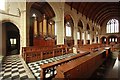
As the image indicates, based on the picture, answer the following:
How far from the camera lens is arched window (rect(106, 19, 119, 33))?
28.3 metres

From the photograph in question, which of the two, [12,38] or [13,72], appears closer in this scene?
[13,72]

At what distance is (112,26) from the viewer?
29.2m

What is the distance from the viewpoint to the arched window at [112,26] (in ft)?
92.8

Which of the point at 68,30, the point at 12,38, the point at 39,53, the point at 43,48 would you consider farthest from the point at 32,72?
the point at 68,30

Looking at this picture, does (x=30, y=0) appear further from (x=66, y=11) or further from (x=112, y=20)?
(x=112, y=20)

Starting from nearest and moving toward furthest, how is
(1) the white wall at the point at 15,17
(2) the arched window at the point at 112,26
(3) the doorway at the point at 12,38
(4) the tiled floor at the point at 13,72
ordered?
(4) the tiled floor at the point at 13,72 < (1) the white wall at the point at 15,17 < (3) the doorway at the point at 12,38 < (2) the arched window at the point at 112,26

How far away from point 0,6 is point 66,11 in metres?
7.14

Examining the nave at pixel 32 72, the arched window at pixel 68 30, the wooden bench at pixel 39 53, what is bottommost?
the nave at pixel 32 72

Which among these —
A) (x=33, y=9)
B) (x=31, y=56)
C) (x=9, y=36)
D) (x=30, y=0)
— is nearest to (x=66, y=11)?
(x=33, y=9)

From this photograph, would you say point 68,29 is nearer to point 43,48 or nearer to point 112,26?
point 43,48

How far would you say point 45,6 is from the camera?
14328 mm

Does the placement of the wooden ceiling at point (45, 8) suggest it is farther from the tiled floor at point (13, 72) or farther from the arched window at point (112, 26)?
the arched window at point (112, 26)

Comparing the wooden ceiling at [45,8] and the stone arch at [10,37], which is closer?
the stone arch at [10,37]

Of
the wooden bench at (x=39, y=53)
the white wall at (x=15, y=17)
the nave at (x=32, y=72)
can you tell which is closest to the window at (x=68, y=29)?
the wooden bench at (x=39, y=53)
